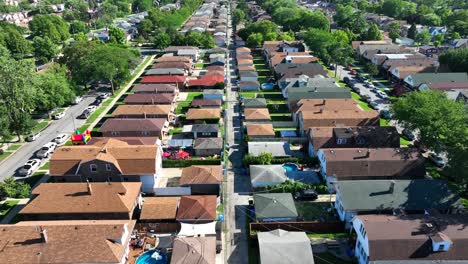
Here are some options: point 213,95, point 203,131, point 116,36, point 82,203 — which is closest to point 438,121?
point 203,131

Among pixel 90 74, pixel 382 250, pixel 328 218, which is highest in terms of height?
pixel 90 74

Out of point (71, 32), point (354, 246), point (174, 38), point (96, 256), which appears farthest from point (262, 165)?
point (71, 32)

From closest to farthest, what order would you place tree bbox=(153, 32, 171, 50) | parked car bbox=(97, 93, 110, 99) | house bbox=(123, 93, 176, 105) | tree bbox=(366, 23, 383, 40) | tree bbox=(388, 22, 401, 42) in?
1. house bbox=(123, 93, 176, 105)
2. parked car bbox=(97, 93, 110, 99)
3. tree bbox=(153, 32, 171, 50)
4. tree bbox=(366, 23, 383, 40)
5. tree bbox=(388, 22, 401, 42)

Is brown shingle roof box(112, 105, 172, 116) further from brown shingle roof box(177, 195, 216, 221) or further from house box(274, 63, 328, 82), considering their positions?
house box(274, 63, 328, 82)

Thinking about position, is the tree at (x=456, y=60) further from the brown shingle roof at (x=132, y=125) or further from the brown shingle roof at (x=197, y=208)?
the brown shingle roof at (x=197, y=208)

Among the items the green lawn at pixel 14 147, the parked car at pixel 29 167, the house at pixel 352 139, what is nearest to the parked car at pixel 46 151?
the parked car at pixel 29 167

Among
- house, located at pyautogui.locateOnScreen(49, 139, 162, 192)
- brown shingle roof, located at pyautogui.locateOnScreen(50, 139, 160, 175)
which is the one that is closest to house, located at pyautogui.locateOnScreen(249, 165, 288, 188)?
house, located at pyautogui.locateOnScreen(49, 139, 162, 192)

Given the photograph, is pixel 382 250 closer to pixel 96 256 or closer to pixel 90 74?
pixel 96 256

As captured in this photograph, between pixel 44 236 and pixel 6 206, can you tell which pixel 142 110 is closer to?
pixel 6 206
